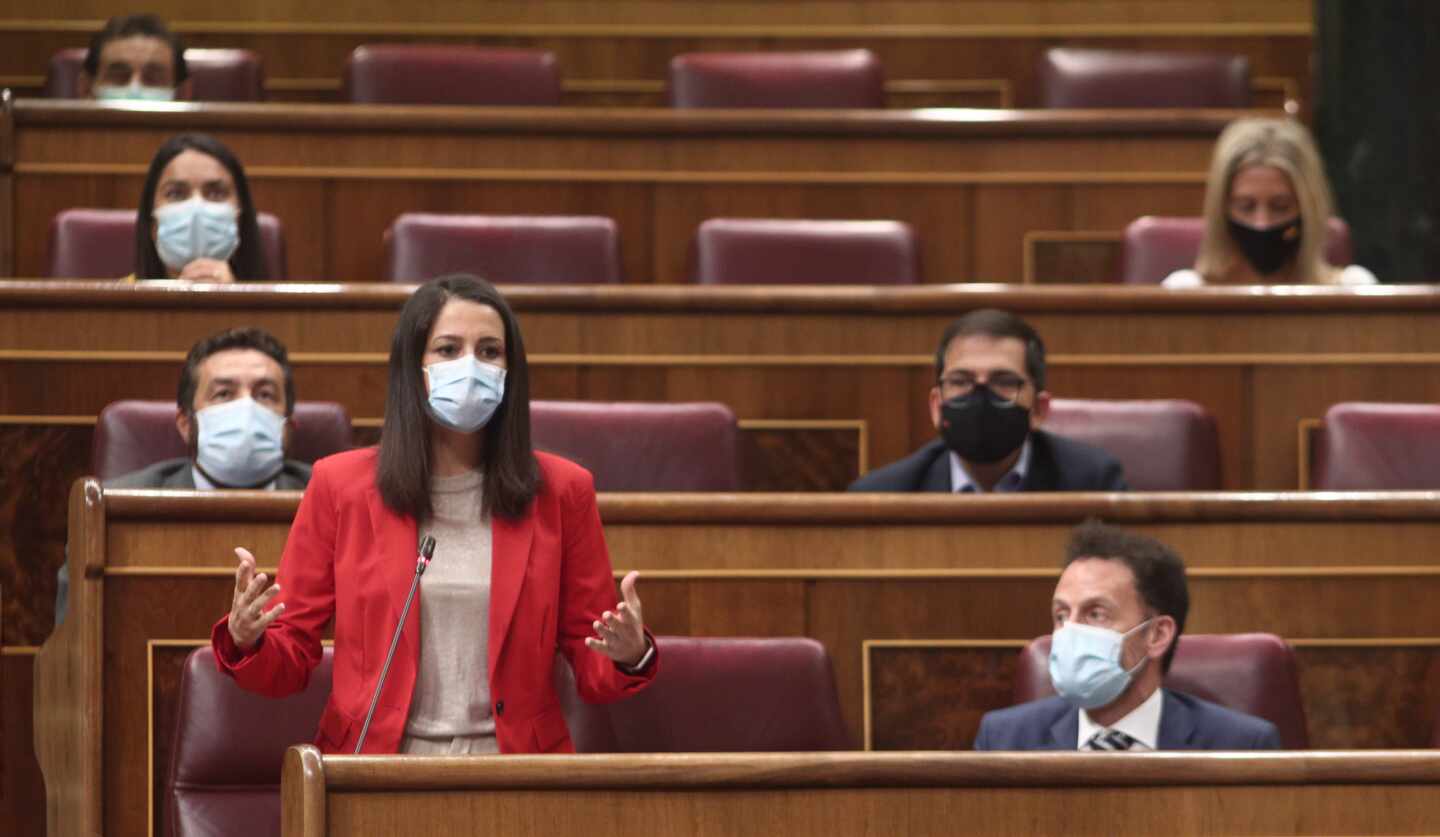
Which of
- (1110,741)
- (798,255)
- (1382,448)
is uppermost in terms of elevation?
(798,255)

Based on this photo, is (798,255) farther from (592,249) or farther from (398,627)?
(398,627)

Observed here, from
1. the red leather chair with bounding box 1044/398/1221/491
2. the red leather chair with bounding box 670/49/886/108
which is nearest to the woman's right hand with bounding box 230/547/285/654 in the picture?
the red leather chair with bounding box 1044/398/1221/491

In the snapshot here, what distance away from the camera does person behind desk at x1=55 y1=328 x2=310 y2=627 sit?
1.11m

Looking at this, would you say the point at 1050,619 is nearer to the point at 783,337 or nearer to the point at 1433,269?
the point at 783,337

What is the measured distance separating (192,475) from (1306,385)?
0.67 m

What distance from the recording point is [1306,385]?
4.45ft

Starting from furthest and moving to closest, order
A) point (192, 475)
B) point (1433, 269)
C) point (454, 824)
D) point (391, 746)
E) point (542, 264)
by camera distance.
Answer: point (1433, 269), point (542, 264), point (192, 475), point (391, 746), point (454, 824)

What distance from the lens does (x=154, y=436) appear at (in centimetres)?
118

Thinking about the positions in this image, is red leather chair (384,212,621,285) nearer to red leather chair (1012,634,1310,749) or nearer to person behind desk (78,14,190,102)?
person behind desk (78,14,190,102)

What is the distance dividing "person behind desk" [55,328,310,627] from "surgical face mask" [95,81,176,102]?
59cm

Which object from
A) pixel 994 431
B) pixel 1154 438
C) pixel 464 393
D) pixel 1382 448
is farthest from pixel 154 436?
pixel 1382 448

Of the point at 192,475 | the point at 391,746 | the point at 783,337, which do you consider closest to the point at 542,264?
the point at 783,337

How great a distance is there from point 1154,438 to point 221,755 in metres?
0.58

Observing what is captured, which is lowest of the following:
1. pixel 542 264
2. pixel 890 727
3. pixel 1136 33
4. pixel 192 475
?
pixel 890 727
